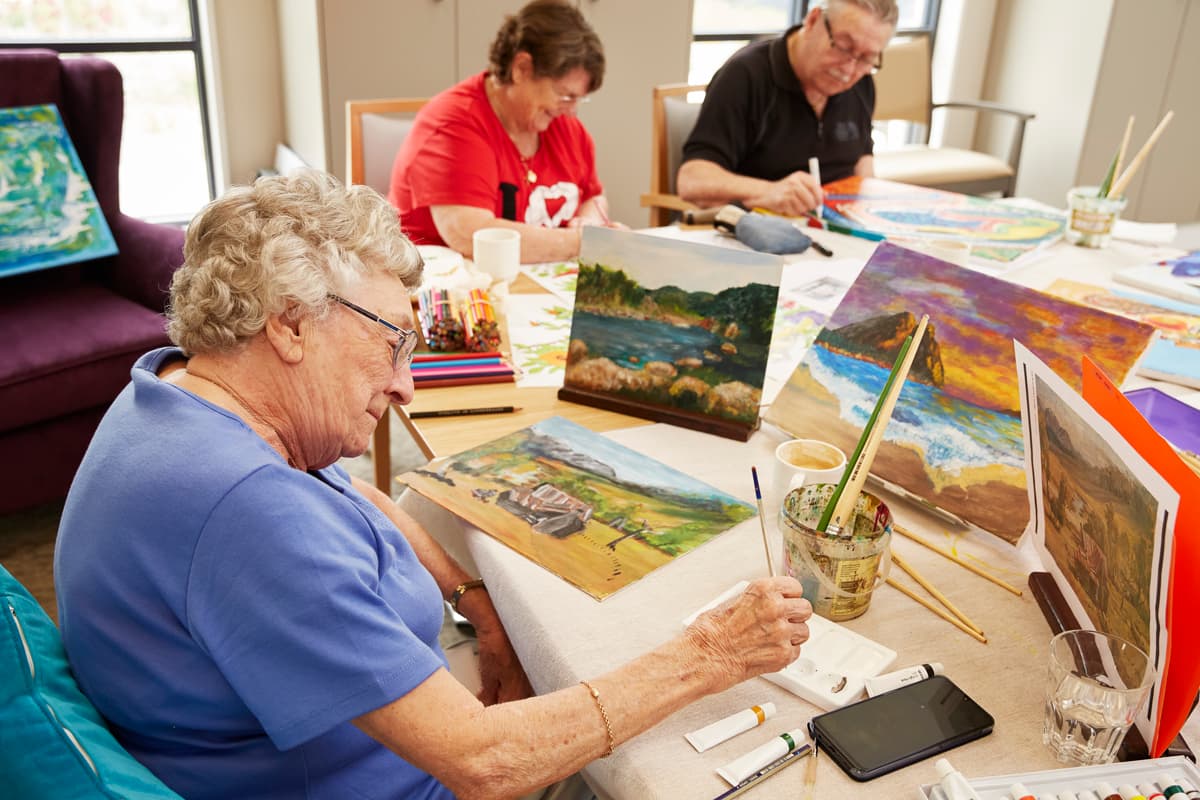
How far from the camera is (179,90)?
4.03 metres

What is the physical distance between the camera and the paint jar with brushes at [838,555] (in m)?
1.04

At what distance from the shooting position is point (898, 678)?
0.97 m

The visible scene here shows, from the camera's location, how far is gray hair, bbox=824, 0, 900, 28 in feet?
A: 8.71

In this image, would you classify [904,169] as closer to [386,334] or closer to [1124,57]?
[1124,57]

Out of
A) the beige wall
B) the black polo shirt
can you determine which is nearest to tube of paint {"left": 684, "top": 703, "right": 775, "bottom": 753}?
the black polo shirt

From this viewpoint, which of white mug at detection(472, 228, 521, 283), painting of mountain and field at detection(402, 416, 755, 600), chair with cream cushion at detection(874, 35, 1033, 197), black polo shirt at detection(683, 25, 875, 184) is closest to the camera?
painting of mountain and field at detection(402, 416, 755, 600)

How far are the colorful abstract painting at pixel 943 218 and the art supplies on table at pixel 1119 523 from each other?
126 cm

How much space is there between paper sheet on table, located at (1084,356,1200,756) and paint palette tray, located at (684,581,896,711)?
25 centimetres

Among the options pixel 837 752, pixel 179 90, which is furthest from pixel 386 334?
pixel 179 90

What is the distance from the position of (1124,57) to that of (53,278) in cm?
466

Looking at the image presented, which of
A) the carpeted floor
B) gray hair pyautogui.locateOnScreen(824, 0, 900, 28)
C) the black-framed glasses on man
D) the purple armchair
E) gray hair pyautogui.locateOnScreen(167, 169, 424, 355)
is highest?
gray hair pyautogui.locateOnScreen(824, 0, 900, 28)

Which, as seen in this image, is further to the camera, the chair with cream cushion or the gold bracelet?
the chair with cream cushion

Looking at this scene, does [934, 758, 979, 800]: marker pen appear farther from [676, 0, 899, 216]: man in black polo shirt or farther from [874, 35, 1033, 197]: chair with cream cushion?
[874, 35, 1033, 197]: chair with cream cushion

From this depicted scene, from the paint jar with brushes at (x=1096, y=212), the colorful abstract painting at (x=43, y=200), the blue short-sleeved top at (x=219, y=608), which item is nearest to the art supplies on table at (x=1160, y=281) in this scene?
the paint jar with brushes at (x=1096, y=212)
